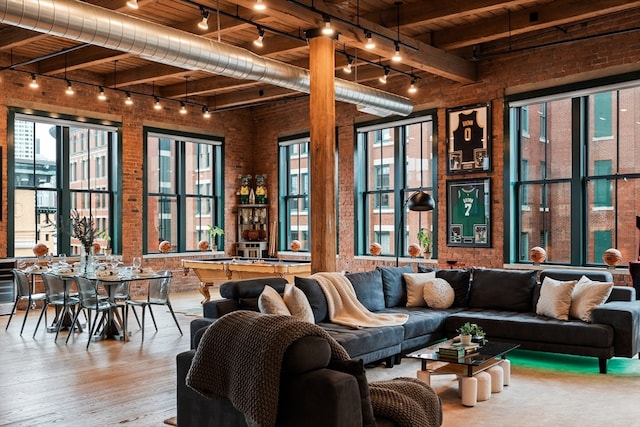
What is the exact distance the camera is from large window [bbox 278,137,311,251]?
13844mm

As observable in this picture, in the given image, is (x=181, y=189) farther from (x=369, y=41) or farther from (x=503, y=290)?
(x=503, y=290)

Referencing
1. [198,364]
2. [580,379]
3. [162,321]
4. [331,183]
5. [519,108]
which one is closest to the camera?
[198,364]

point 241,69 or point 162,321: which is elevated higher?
point 241,69

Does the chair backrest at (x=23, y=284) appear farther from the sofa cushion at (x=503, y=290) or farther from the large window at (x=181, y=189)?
the sofa cushion at (x=503, y=290)

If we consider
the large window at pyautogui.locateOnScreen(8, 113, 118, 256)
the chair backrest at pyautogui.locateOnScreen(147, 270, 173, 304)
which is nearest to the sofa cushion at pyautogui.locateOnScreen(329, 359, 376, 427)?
the chair backrest at pyautogui.locateOnScreen(147, 270, 173, 304)

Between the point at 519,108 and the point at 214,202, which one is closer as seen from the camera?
the point at 519,108

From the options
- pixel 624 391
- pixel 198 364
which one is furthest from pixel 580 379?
pixel 198 364

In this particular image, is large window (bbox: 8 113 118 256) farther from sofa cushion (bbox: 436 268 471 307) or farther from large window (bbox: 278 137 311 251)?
sofa cushion (bbox: 436 268 471 307)

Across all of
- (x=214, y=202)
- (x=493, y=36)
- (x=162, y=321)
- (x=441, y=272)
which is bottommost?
(x=162, y=321)

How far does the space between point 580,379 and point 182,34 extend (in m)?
5.59

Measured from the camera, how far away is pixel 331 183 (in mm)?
7719

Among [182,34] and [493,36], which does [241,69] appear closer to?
[182,34]

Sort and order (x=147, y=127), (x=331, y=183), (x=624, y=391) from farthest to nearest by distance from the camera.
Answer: (x=147, y=127) < (x=331, y=183) < (x=624, y=391)

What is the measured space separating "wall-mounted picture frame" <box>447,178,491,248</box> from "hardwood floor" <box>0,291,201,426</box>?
4.85 meters
